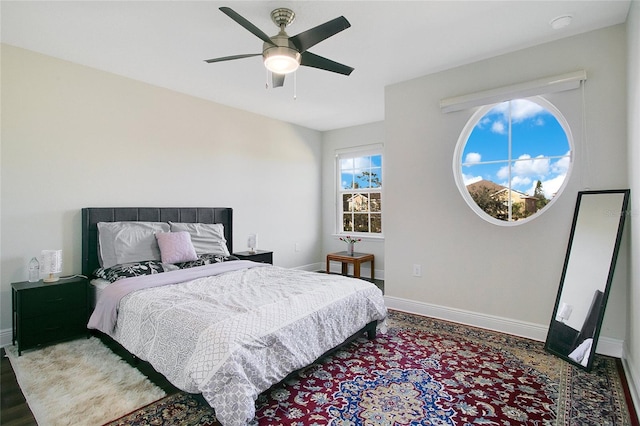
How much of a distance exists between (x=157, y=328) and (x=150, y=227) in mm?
1681

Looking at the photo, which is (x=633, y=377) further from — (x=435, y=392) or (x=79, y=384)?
(x=79, y=384)

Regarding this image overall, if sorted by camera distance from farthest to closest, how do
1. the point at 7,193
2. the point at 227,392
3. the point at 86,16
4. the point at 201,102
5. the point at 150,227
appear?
the point at 201,102 → the point at 150,227 → the point at 7,193 → the point at 86,16 → the point at 227,392

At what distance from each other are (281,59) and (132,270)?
2.20 metres

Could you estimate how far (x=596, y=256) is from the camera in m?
2.44

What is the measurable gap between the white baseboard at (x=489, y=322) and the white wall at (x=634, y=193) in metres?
0.12

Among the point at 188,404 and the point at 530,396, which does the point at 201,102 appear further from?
the point at 530,396

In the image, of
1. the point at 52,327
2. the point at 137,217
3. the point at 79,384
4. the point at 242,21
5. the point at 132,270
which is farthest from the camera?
the point at 137,217

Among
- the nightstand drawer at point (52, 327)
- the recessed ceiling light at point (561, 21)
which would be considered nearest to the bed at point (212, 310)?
the nightstand drawer at point (52, 327)

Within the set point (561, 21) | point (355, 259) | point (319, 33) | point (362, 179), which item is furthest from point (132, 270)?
point (561, 21)

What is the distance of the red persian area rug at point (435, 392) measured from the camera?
5.79 ft

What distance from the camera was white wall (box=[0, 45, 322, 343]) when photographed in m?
2.78

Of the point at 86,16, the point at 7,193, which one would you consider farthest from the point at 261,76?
the point at 7,193

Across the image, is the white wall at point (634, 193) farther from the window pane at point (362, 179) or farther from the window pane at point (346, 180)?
the window pane at point (346, 180)

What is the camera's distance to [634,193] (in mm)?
2195
